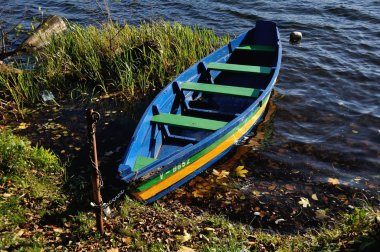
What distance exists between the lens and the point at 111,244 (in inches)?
180

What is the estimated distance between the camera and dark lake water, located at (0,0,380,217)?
721 cm

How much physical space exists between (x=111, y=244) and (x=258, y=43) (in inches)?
296

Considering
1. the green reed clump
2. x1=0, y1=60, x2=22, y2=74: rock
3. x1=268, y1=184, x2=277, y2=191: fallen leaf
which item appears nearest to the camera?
x1=268, y1=184, x2=277, y2=191: fallen leaf

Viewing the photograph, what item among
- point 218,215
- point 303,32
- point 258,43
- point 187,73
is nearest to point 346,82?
point 258,43

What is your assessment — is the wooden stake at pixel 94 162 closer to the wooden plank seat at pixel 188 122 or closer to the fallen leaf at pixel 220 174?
the wooden plank seat at pixel 188 122

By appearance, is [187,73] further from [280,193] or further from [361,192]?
[361,192]

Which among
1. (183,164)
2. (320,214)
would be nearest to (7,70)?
(183,164)

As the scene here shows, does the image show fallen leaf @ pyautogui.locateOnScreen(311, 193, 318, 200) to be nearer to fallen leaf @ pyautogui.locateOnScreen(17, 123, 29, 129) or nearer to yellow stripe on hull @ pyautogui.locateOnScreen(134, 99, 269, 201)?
yellow stripe on hull @ pyautogui.locateOnScreen(134, 99, 269, 201)

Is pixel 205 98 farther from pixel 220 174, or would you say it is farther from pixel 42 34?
pixel 42 34

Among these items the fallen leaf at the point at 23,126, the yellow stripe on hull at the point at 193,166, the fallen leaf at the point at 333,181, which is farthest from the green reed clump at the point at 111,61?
the fallen leaf at the point at 333,181

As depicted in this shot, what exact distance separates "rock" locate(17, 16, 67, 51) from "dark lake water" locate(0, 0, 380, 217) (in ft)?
2.42

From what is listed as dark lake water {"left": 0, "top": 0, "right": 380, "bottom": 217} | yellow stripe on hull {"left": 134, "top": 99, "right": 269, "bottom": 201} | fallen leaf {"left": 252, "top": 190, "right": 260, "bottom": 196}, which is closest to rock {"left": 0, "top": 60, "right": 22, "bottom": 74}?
dark lake water {"left": 0, "top": 0, "right": 380, "bottom": 217}

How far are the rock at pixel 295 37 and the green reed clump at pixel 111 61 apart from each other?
4.88m

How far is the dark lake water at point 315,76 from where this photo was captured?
23.6 feet
